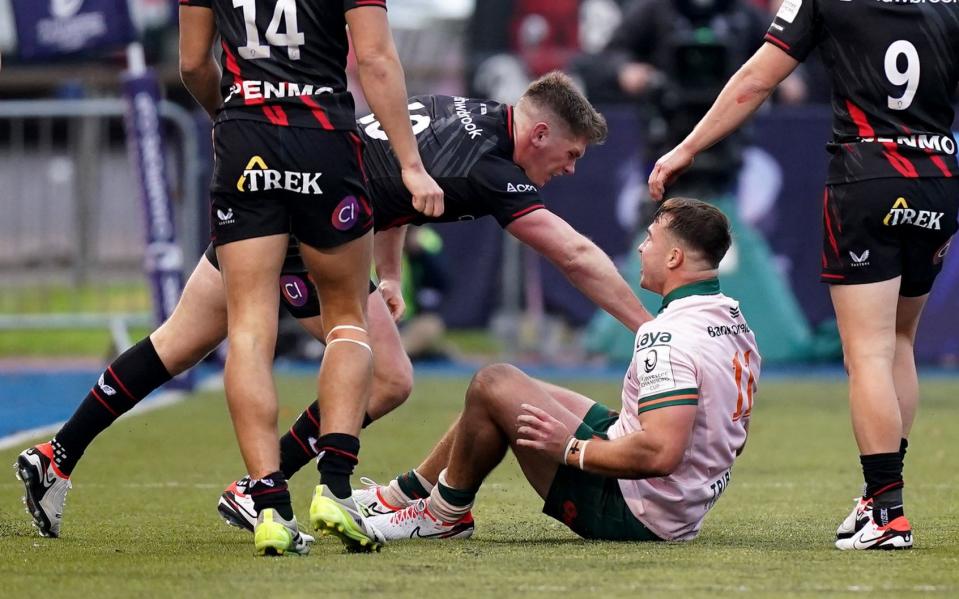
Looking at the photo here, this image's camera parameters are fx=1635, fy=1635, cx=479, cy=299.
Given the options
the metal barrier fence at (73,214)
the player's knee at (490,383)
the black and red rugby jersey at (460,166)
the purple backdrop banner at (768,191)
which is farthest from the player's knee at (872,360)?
the purple backdrop banner at (768,191)

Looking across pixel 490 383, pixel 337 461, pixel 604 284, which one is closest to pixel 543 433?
pixel 490 383

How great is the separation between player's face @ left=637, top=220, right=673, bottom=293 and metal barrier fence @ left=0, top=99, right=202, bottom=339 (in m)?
8.17

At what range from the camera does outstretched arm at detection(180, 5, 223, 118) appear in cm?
510

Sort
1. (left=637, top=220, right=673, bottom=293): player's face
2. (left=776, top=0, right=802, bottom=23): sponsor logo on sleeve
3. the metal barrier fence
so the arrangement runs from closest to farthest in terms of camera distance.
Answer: (left=637, top=220, right=673, bottom=293): player's face
(left=776, top=0, right=802, bottom=23): sponsor logo on sleeve
the metal barrier fence

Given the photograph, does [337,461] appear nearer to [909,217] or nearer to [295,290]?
[295,290]

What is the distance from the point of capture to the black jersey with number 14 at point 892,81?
5.14 metres

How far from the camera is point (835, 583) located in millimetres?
4277

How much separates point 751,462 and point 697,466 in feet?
9.59

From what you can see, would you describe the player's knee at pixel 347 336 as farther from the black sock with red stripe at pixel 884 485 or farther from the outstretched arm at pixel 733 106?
the black sock with red stripe at pixel 884 485

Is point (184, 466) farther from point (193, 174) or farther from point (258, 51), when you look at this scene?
point (193, 174)

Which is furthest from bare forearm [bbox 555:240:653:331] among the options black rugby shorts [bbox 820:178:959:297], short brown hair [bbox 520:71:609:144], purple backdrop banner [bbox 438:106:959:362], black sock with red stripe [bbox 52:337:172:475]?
purple backdrop banner [bbox 438:106:959:362]

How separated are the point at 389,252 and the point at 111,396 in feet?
3.99

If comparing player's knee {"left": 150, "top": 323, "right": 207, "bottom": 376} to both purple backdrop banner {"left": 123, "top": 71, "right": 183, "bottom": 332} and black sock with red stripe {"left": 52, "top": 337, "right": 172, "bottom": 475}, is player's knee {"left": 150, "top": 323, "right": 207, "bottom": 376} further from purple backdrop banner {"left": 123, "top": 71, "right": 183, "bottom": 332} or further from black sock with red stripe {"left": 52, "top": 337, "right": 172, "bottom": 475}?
purple backdrop banner {"left": 123, "top": 71, "right": 183, "bottom": 332}

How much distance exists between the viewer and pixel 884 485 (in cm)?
505
